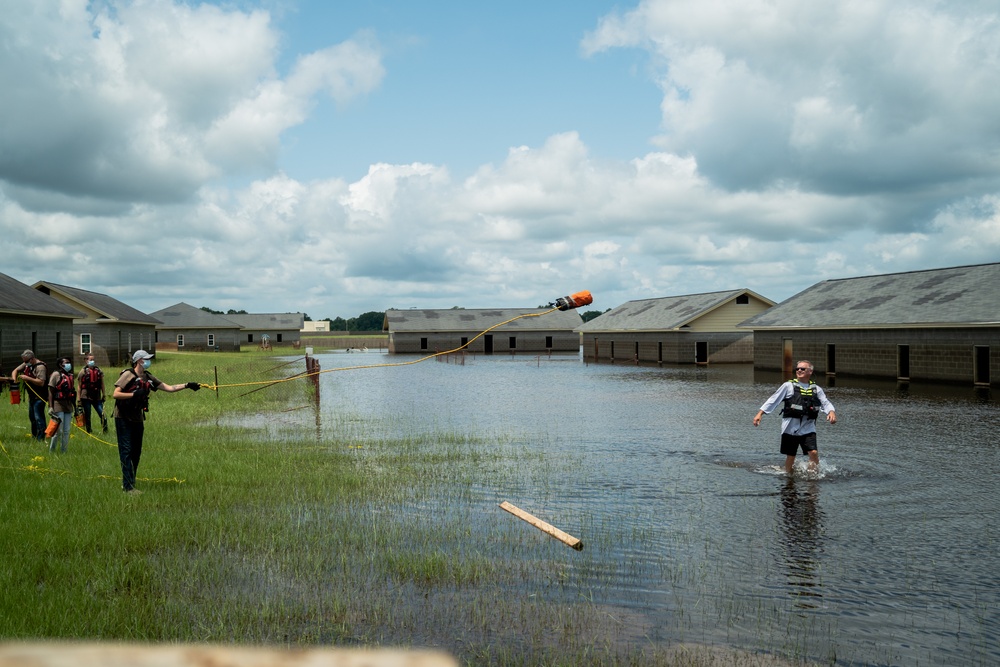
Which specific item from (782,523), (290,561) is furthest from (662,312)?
(290,561)

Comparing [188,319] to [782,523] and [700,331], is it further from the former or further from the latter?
[782,523]

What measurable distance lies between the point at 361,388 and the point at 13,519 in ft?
91.2

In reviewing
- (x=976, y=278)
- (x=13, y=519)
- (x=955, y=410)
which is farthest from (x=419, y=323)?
(x=13, y=519)

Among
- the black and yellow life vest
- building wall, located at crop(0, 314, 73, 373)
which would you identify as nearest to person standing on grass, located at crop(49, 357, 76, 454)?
the black and yellow life vest

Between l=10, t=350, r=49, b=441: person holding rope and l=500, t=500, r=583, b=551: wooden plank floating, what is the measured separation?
11681 millimetres

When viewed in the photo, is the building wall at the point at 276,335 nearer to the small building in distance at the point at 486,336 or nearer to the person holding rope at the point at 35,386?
the small building in distance at the point at 486,336

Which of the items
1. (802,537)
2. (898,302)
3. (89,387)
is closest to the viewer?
(802,537)

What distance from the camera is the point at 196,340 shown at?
94750mm

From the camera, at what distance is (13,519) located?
10641 millimetres

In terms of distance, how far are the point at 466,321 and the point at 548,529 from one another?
83547mm

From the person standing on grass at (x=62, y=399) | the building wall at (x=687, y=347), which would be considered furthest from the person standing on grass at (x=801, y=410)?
the building wall at (x=687, y=347)

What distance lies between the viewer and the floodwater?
7.73 m

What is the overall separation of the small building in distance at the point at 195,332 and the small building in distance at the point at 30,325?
51.2 metres

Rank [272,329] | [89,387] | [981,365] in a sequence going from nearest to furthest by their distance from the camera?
[89,387] < [981,365] < [272,329]
